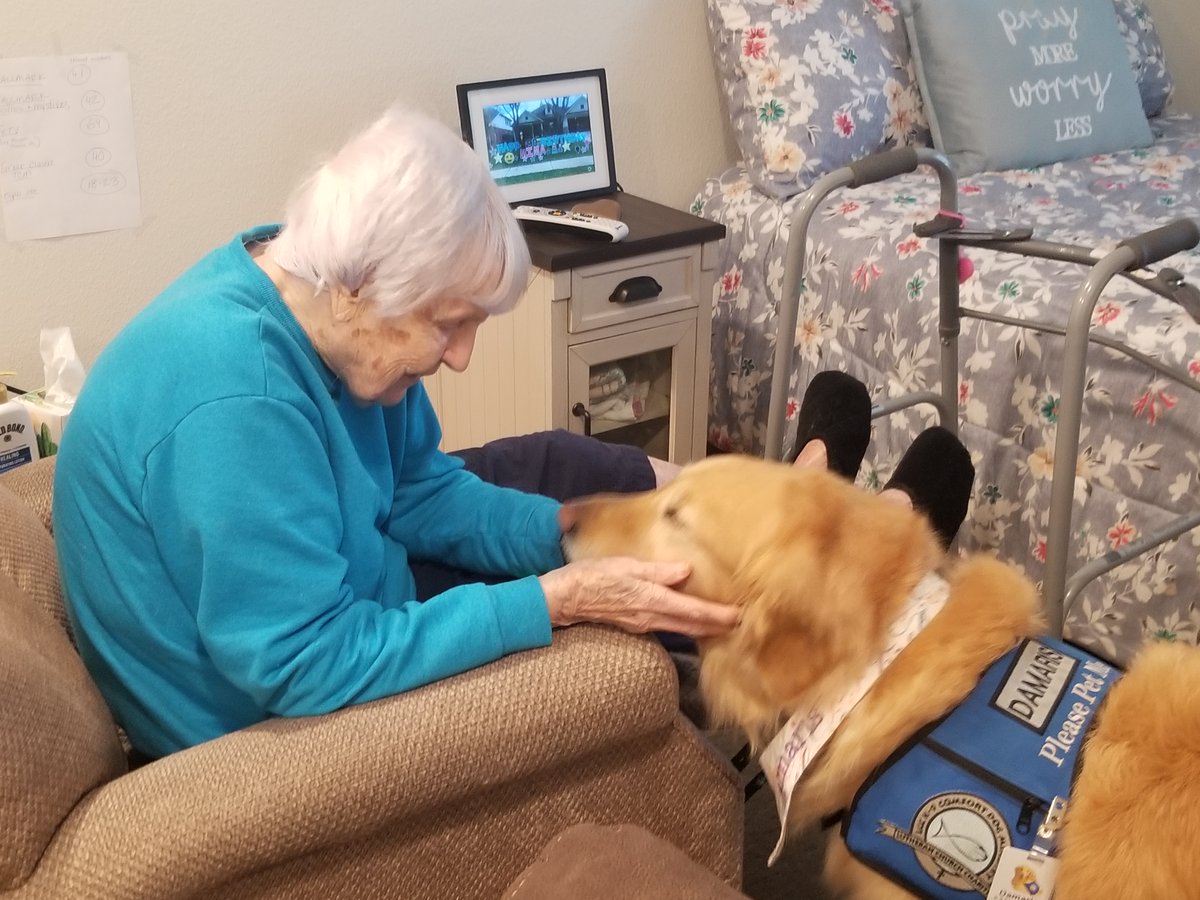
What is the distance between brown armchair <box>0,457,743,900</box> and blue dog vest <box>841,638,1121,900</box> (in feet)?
0.66

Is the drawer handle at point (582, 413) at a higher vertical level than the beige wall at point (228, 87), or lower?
lower

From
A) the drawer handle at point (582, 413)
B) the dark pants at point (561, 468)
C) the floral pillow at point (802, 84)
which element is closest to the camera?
the dark pants at point (561, 468)

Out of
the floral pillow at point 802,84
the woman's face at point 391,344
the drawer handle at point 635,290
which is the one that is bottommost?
the drawer handle at point 635,290

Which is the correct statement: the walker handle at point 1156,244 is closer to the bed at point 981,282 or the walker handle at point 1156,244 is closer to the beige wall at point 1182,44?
the bed at point 981,282

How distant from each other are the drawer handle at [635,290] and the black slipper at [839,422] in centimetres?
47

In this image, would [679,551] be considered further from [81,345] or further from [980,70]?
[980,70]

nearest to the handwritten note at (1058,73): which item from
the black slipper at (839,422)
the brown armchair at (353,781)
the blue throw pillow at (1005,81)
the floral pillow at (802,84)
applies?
the blue throw pillow at (1005,81)

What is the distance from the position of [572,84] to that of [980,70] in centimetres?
98

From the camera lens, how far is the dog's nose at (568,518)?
139 cm

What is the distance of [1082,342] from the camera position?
1593mm

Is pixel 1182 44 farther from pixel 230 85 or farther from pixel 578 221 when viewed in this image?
pixel 230 85

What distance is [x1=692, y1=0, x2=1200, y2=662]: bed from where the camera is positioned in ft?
6.43

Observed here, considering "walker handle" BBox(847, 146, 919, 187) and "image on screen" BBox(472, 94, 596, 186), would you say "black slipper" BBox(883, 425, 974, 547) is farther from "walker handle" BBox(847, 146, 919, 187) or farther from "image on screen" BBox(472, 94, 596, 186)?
"image on screen" BBox(472, 94, 596, 186)

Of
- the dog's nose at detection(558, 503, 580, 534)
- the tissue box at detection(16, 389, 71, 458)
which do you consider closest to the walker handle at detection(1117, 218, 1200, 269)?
the dog's nose at detection(558, 503, 580, 534)
